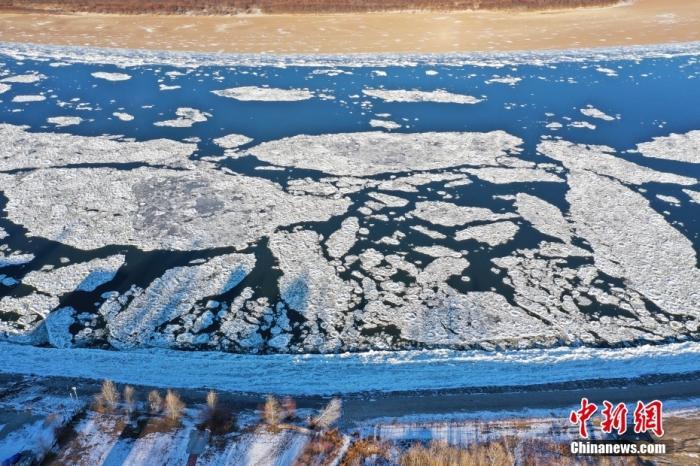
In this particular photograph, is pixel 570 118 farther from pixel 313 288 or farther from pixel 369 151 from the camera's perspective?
pixel 313 288

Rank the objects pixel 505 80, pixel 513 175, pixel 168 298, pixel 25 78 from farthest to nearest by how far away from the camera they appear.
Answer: pixel 25 78 → pixel 505 80 → pixel 513 175 → pixel 168 298

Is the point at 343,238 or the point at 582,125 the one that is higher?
the point at 582,125

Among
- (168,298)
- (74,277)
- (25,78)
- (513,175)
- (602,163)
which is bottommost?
(168,298)

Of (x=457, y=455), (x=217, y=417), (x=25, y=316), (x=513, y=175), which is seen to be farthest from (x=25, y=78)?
(x=457, y=455)

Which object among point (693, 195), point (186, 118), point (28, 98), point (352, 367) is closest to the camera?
point (352, 367)

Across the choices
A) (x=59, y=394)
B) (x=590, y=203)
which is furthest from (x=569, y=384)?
(x=59, y=394)

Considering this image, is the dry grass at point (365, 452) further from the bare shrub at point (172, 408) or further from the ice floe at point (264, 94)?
the ice floe at point (264, 94)

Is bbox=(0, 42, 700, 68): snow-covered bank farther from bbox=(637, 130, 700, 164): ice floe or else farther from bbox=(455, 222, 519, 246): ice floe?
bbox=(455, 222, 519, 246): ice floe

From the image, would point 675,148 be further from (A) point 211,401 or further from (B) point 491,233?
(A) point 211,401
